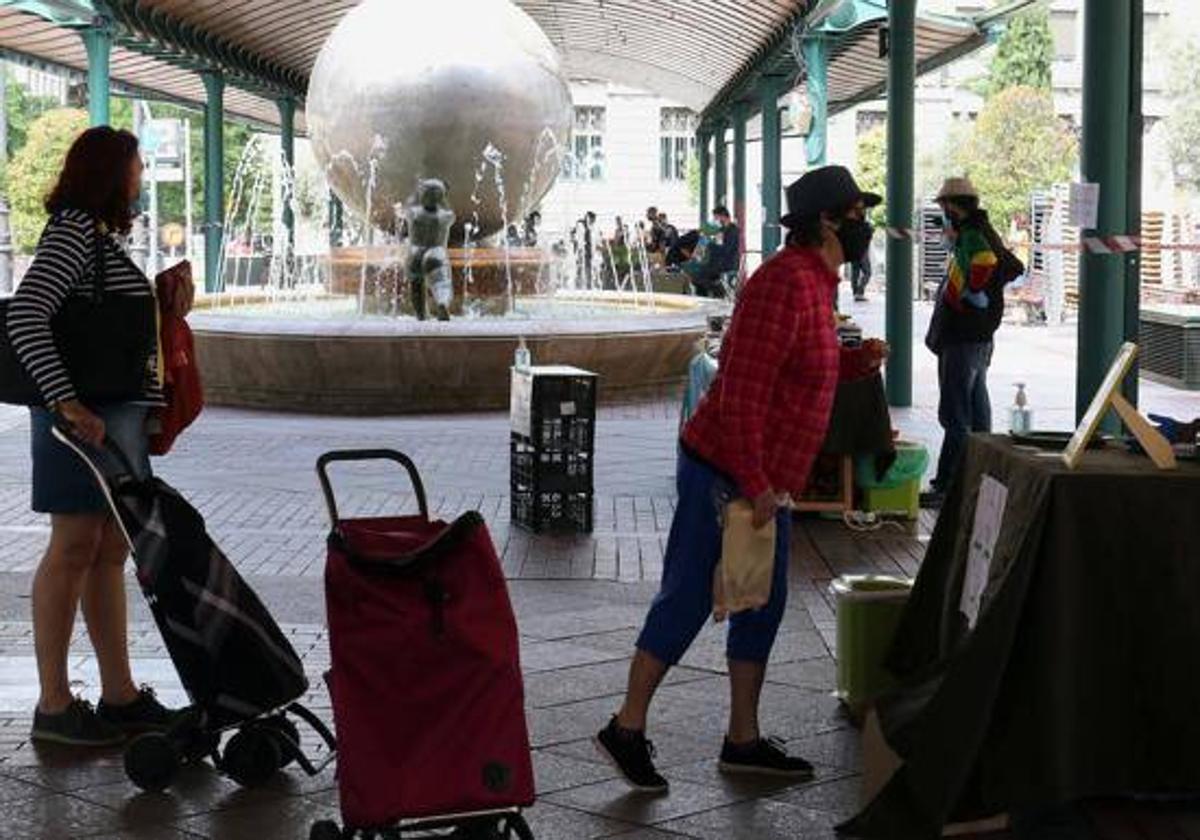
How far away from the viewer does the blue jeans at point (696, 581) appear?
5746 mm

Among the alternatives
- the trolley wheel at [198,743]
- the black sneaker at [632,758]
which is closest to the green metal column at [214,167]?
the trolley wheel at [198,743]

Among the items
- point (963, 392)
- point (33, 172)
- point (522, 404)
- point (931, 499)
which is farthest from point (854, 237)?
point (33, 172)

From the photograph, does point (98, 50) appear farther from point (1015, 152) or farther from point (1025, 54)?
point (1025, 54)

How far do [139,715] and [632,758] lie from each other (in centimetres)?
166

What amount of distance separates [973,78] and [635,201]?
52.6 ft

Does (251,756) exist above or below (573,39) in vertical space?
below

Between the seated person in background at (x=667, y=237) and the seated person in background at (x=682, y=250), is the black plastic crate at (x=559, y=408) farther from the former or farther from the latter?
the seated person in background at (x=667, y=237)

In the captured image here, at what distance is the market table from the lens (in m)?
5.02

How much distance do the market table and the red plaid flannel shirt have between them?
2.59 ft

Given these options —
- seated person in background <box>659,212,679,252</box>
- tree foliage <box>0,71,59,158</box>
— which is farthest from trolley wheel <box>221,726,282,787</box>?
tree foliage <box>0,71,59,158</box>

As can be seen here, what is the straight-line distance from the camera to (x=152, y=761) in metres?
5.60

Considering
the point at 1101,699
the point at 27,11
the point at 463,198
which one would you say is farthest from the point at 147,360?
the point at 27,11

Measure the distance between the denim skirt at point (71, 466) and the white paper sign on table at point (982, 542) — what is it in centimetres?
249

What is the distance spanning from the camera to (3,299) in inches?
235
